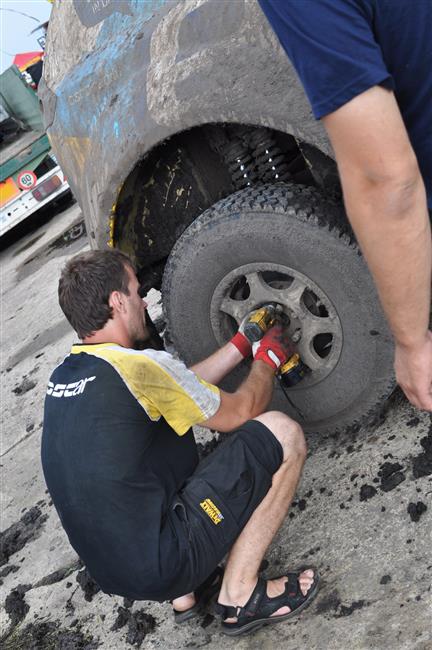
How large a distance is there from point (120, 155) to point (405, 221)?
1.32m

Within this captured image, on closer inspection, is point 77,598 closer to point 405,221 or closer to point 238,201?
point 238,201

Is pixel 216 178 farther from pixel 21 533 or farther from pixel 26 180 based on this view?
pixel 26 180

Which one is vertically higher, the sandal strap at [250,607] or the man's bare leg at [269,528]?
the man's bare leg at [269,528]

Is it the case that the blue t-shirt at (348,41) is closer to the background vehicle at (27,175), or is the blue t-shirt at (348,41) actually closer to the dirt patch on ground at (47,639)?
the dirt patch on ground at (47,639)

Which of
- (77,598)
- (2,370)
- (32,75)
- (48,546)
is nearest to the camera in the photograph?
(77,598)

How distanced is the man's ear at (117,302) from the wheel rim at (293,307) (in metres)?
0.35

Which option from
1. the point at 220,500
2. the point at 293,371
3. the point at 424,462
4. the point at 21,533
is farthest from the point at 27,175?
the point at 424,462

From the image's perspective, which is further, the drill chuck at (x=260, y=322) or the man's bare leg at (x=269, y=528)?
the drill chuck at (x=260, y=322)

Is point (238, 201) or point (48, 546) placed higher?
point (238, 201)

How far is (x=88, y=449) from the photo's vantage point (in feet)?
6.72

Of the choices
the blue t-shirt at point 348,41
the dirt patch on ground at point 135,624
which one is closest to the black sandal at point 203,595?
the dirt patch on ground at point 135,624

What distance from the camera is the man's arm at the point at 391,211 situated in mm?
1135

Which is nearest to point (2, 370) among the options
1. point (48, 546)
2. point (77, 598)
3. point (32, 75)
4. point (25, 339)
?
point (25, 339)

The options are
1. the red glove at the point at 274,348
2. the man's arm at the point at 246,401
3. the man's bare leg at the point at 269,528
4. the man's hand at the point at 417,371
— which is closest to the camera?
the man's hand at the point at 417,371
